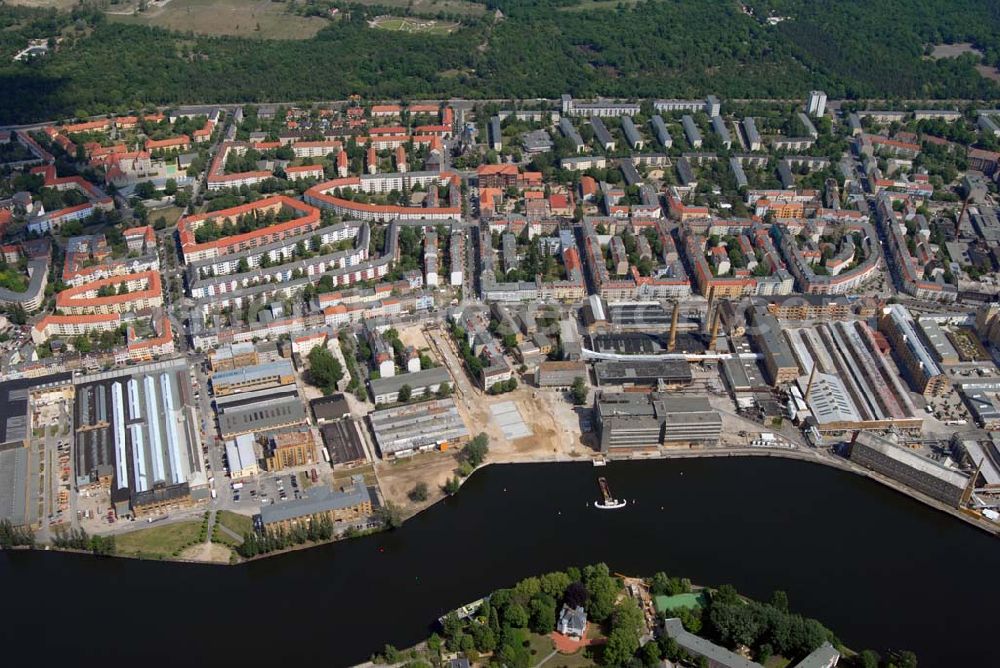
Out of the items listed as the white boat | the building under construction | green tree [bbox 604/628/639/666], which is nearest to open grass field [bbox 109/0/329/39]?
the building under construction

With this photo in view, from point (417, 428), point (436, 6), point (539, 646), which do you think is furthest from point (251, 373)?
point (436, 6)

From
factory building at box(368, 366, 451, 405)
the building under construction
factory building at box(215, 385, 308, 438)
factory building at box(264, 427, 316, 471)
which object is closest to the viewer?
factory building at box(264, 427, 316, 471)

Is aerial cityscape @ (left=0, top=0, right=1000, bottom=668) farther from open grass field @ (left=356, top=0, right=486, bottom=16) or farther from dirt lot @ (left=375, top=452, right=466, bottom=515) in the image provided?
open grass field @ (left=356, top=0, right=486, bottom=16)

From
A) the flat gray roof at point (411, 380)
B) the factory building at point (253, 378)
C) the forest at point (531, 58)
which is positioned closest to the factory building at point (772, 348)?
the flat gray roof at point (411, 380)

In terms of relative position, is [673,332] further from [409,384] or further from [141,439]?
[141,439]

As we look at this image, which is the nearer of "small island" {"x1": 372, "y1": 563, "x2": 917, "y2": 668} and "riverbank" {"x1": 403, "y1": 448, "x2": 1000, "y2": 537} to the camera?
"small island" {"x1": 372, "y1": 563, "x2": 917, "y2": 668}
